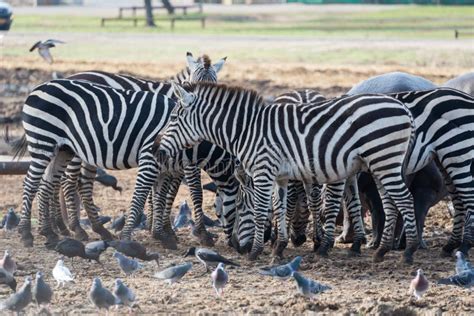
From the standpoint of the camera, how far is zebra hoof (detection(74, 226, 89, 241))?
11.8 m

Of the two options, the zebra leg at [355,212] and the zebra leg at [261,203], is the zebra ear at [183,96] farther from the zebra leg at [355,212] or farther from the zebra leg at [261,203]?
the zebra leg at [355,212]

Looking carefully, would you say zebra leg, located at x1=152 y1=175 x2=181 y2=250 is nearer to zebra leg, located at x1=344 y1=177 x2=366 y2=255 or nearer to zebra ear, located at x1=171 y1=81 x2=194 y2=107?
zebra ear, located at x1=171 y1=81 x2=194 y2=107

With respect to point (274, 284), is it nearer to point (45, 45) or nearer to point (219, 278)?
point (219, 278)

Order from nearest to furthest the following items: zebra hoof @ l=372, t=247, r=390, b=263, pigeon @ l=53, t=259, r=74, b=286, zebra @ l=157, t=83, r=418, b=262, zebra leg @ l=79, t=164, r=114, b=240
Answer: pigeon @ l=53, t=259, r=74, b=286
zebra @ l=157, t=83, r=418, b=262
zebra hoof @ l=372, t=247, r=390, b=263
zebra leg @ l=79, t=164, r=114, b=240

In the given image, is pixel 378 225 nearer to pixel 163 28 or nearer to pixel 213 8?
pixel 163 28

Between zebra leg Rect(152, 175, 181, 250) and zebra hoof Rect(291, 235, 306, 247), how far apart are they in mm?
1140

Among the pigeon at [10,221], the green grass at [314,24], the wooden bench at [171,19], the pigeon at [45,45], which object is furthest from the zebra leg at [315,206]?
the wooden bench at [171,19]

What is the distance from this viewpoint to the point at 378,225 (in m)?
11.6

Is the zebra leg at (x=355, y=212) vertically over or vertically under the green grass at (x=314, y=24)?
over

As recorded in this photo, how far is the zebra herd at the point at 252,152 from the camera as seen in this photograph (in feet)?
33.6

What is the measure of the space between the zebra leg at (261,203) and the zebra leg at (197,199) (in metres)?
0.97

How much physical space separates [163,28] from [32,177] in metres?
35.0

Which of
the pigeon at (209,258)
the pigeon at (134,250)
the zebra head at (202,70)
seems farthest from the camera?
the zebra head at (202,70)

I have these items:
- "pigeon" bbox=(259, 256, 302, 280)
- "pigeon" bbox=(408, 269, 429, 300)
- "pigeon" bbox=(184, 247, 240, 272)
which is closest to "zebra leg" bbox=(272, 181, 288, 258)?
"pigeon" bbox=(184, 247, 240, 272)
